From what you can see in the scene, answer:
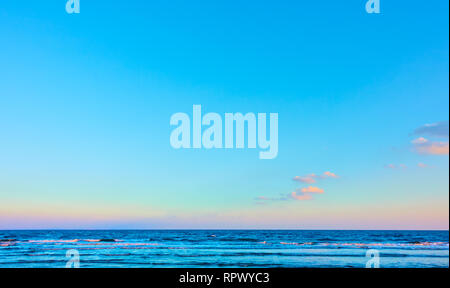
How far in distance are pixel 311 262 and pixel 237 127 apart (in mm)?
8416

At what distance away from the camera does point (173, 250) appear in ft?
66.2
